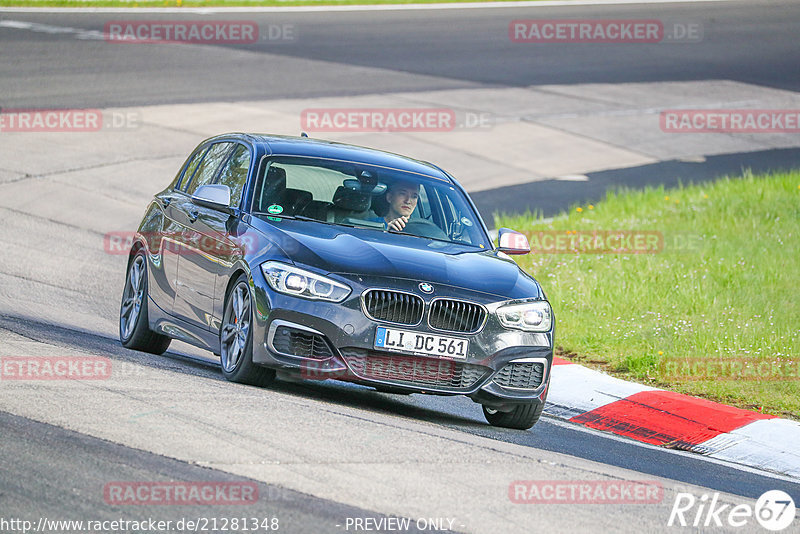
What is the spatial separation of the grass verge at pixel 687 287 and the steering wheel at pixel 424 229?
105 inches

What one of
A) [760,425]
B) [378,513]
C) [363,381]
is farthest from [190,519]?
[760,425]

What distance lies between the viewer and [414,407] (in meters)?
9.41

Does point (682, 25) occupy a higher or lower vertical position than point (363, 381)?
higher

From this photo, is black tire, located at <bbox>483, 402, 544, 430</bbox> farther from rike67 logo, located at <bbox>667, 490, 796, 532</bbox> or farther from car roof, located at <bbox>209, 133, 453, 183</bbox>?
car roof, located at <bbox>209, 133, 453, 183</bbox>

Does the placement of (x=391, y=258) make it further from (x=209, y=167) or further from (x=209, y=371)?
(x=209, y=167)

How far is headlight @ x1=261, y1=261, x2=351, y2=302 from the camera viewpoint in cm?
812

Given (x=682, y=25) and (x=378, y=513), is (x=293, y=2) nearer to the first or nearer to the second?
(x=682, y=25)

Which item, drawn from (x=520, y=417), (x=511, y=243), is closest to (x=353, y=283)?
(x=520, y=417)

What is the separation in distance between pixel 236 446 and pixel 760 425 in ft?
14.7

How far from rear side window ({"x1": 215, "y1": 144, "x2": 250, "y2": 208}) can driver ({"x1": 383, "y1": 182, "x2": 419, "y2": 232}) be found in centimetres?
104

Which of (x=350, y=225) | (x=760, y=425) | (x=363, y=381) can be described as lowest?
(x=760, y=425)

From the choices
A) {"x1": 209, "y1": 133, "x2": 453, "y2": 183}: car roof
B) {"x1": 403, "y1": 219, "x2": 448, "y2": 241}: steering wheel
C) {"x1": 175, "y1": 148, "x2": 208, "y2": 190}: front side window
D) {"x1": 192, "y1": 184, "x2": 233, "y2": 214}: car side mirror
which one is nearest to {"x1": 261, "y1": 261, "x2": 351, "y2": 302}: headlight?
{"x1": 192, "y1": 184, "x2": 233, "y2": 214}: car side mirror

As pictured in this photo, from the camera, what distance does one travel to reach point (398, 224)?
30.8 feet

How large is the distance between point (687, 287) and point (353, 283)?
6.77 metres
